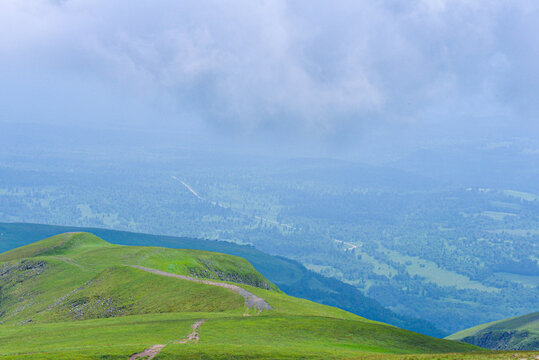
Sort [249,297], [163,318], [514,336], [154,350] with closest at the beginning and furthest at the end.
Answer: [154,350], [163,318], [249,297], [514,336]

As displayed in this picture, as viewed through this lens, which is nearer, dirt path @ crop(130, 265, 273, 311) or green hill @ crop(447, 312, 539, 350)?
dirt path @ crop(130, 265, 273, 311)

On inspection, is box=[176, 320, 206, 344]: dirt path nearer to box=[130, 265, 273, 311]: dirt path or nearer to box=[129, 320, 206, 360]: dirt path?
box=[129, 320, 206, 360]: dirt path

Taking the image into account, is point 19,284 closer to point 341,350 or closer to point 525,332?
point 341,350

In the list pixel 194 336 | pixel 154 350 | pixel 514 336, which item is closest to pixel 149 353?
pixel 154 350

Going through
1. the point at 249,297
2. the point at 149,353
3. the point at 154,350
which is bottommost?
the point at 149,353

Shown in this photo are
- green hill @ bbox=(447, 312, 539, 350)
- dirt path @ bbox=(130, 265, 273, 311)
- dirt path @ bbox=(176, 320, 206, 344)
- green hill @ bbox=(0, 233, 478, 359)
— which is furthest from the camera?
Result: green hill @ bbox=(447, 312, 539, 350)

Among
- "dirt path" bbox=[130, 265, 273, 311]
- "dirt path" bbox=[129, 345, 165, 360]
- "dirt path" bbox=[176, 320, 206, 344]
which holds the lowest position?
"dirt path" bbox=[129, 345, 165, 360]

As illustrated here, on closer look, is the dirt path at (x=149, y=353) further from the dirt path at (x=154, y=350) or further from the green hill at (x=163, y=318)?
the green hill at (x=163, y=318)

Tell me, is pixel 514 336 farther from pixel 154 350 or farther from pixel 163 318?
pixel 154 350

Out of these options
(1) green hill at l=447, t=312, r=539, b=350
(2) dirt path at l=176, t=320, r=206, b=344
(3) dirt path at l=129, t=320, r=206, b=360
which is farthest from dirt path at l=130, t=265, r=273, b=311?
(1) green hill at l=447, t=312, r=539, b=350
